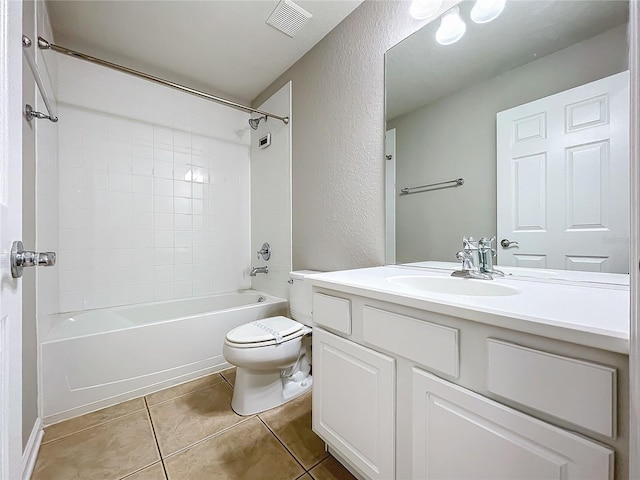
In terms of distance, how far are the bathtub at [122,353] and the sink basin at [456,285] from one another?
4.35 ft

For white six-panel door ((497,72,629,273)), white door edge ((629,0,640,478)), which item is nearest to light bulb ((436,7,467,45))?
white six-panel door ((497,72,629,273))

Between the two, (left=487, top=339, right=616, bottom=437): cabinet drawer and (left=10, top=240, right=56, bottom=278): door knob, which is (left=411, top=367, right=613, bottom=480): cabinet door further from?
(left=10, top=240, right=56, bottom=278): door knob

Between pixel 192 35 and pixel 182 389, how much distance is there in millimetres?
2348

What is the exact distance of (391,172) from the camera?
1.50 meters

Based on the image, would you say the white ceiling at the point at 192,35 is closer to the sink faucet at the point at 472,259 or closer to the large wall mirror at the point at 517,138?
the large wall mirror at the point at 517,138

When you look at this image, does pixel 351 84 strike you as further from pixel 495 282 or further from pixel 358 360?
pixel 358 360

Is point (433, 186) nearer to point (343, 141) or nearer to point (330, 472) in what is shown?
point (343, 141)

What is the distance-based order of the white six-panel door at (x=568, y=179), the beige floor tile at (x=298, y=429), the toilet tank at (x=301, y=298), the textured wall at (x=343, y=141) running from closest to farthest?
1. the white six-panel door at (x=568, y=179)
2. the beige floor tile at (x=298, y=429)
3. the textured wall at (x=343, y=141)
4. the toilet tank at (x=301, y=298)

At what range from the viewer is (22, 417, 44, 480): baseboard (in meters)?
1.08

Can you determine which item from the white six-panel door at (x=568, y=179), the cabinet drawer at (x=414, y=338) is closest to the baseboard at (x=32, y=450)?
the cabinet drawer at (x=414, y=338)

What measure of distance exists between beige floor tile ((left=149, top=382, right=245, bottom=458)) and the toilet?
0.09 m

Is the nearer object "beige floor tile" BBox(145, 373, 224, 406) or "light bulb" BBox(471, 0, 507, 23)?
"light bulb" BBox(471, 0, 507, 23)

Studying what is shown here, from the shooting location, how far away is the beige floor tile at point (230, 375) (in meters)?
1.81

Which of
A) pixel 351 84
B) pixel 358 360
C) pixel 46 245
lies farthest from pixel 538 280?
pixel 46 245
